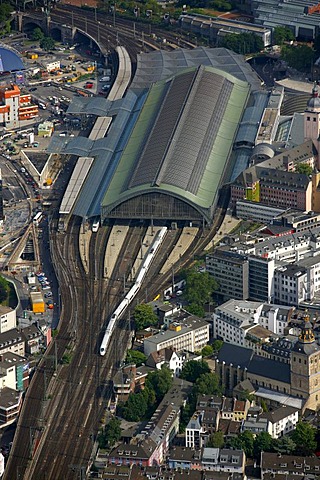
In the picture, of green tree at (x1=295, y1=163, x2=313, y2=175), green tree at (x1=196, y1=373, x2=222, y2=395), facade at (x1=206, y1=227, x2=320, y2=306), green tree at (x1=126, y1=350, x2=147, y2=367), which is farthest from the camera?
green tree at (x1=295, y1=163, x2=313, y2=175)

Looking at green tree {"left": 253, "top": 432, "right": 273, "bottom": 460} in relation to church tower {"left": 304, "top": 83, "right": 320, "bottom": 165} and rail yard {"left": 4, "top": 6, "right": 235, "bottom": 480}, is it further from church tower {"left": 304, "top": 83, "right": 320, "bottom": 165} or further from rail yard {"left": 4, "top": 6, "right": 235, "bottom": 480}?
church tower {"left": 304, "top": 83, "right": 320, "bottom": 165}

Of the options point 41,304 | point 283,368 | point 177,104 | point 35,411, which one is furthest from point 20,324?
point 177,104

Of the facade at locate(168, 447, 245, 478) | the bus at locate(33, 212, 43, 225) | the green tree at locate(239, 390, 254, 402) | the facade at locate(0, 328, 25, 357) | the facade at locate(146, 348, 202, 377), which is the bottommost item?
the facade at locate(168, 447, 245, 478)

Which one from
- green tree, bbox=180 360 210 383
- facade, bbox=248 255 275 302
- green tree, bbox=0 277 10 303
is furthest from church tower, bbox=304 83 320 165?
green tree, bbox=180 360 210 383

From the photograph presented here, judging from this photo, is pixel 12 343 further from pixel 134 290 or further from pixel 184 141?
pixel 184 141

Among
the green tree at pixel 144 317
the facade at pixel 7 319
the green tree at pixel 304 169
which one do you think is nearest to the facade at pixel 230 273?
the green tree at pixel 144 317

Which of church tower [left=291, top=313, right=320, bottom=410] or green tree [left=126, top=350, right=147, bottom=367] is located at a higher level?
green tree [left=126, top=350, right=147, bottom=367]

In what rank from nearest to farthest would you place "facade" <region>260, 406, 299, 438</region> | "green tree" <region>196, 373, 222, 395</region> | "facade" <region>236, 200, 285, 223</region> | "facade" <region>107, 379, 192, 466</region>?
"facade" <region>107, 379, 192, 466</region> → "facade" <region>260, 406, 299, 438</region> → "green tree" <region>196, 373, 222, 395</region> → "facade" <region>236, 200, 285, 223</region>

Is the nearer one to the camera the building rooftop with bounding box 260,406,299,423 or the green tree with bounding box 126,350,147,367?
the building rooftop with bounding box 260,406,299,423
